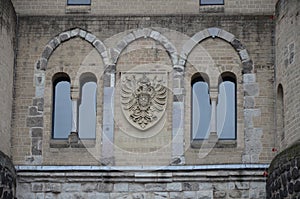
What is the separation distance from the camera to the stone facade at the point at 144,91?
24391 millimetres

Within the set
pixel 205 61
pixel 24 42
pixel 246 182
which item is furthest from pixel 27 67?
pixel 246 182

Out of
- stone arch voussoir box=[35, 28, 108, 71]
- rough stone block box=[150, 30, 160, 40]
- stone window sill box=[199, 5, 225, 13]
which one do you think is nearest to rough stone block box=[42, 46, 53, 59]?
stone arch voussoir box=[35, 28, 108, 71]

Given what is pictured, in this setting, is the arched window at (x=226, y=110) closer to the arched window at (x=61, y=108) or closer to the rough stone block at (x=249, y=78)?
the rough stone block at (x=249, y=78)

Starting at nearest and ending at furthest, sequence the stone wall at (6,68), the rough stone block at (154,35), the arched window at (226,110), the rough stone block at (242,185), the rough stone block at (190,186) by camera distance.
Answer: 1. the rough stone block at (242,185)
2. the rough stone block at (190,186)
3. the stone wall at (6,68)
4. the arched window at (226,110)
5. the rough stone block at (154,35)

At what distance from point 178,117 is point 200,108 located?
Answer: 597 millimetres

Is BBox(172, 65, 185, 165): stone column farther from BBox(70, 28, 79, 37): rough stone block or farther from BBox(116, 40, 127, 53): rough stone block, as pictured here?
BBox(70, 28, 79, 37): rough stone block

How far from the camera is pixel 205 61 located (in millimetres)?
25297

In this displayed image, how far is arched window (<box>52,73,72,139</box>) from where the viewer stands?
2527 cm

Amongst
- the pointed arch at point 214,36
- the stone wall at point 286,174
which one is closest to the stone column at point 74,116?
the pointed arch at point 214,36

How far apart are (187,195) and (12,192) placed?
3794mm

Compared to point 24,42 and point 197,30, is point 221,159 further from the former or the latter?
point 24,42

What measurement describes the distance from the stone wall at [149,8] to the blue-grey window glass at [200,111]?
1821 millimetres

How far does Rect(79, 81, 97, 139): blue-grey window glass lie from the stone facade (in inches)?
5.7

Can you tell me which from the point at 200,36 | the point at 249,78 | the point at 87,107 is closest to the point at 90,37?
the point at 87,107
